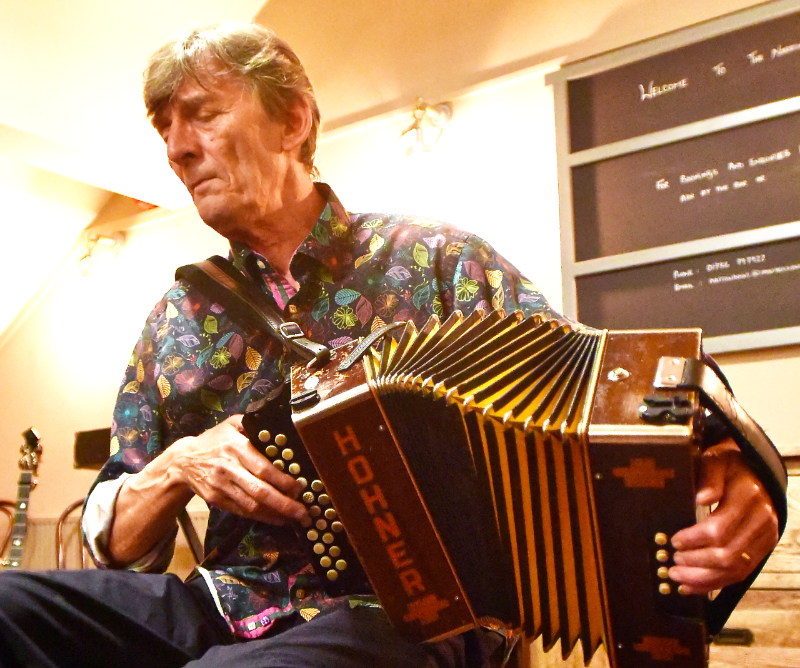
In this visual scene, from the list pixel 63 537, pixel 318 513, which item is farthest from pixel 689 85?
pixel 63 537

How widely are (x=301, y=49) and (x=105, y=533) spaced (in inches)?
67.7

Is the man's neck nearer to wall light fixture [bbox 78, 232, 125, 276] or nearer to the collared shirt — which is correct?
the collared shirt

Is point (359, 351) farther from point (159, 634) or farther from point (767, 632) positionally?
point (767, 632)

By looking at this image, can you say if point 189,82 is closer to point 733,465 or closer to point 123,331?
point 733,465

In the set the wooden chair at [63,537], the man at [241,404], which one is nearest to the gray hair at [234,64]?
the man at [241,404]

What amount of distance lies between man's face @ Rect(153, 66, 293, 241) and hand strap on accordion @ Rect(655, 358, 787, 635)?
2.41 feet

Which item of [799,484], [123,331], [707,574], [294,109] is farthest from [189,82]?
[123,331]

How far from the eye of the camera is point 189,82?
120 cm

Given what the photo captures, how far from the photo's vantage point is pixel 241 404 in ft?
3.74

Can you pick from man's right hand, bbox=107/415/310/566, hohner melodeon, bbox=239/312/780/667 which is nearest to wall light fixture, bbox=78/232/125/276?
man's right hand, bbox=107/415/310/566

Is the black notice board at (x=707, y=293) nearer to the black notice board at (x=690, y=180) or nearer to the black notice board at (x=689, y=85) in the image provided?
the black notice board at (x=690, y=180)

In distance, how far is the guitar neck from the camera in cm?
244

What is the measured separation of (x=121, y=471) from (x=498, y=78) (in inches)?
Result: 59.0

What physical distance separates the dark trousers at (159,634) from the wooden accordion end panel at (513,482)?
2.1 inches
